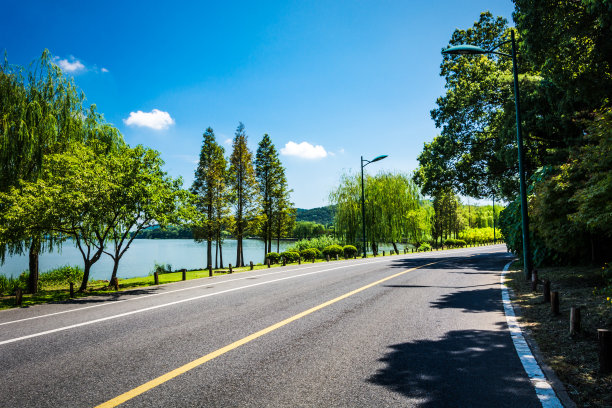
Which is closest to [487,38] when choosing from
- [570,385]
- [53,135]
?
[570,385]

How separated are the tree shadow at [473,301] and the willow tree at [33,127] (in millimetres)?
16322

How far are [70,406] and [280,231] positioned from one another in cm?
3609

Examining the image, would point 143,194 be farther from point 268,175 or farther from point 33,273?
point 268,175

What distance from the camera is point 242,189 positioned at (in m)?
35.7

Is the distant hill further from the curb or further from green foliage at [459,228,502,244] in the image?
the curb

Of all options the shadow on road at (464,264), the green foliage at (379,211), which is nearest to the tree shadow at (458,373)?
the shadow on road at (464,264)

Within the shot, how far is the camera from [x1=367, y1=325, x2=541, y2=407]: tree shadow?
10.9 feet

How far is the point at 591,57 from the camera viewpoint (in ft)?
34.5

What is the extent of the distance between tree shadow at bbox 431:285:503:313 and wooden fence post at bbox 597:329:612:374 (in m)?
3.44

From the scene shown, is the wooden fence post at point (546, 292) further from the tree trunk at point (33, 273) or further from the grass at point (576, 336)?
the tree trunk at point (33, 273)

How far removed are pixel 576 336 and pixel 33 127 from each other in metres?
22.1

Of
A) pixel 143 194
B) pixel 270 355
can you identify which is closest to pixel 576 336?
pixel 270 355

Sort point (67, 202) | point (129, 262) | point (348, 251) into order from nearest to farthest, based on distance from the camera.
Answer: point (67, 202) → point (348, 251) → point (129, 262)

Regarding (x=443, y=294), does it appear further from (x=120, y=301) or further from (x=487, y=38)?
(x=487, y=38)
